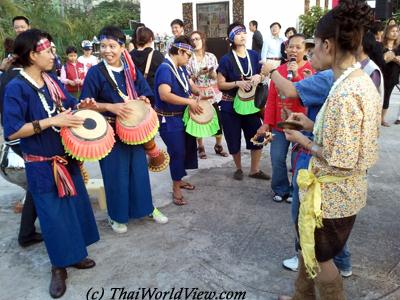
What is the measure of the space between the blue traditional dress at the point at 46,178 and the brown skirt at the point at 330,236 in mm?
1743

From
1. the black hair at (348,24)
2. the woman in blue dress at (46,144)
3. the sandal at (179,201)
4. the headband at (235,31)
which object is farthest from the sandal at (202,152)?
the black hair at (348,24)

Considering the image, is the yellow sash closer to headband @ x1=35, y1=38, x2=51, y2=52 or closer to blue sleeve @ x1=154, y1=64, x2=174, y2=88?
headband @ x1=35, y1=38, x2=51, y2=52

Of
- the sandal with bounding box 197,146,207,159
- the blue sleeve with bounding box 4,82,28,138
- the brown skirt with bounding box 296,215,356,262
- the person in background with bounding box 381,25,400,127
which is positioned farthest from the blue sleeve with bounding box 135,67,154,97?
the person in background with bounding box 381,25,400,127

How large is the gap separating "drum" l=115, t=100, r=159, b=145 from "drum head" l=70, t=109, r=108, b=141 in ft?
1.34

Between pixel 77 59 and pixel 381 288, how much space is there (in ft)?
22.4

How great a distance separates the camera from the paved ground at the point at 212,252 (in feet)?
9.64

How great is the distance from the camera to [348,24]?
75.1 inches

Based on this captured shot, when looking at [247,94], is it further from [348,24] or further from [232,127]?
[348,24]

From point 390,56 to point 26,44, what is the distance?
242 inches

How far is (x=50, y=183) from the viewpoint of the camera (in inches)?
113

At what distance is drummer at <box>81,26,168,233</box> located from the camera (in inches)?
138

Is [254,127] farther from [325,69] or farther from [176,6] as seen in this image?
[176,6]

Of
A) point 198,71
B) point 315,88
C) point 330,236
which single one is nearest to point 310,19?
point 198,71

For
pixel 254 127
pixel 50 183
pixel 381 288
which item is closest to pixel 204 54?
pixel 254 127
